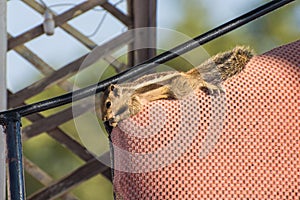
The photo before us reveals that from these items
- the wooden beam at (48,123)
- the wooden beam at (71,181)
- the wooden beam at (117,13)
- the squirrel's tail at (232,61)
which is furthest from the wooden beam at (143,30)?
the squirrel's tail at (232,61)

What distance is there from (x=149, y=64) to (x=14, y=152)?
24 centimetres

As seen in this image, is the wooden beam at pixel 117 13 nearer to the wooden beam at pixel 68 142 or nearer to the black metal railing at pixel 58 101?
the wooden beam at pixel 68 142

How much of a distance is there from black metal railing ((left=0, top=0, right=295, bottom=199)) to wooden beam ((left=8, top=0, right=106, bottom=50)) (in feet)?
5.56

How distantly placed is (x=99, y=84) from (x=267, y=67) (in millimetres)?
293

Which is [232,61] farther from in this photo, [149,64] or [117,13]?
[117,13]

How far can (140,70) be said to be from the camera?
109 cm

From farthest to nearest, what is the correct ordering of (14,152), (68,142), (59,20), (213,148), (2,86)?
1. (68,142)
2. (59,20)
3. (2,86)
4. (213,148)
5. (14,152)

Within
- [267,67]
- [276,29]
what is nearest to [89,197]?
[276,29]

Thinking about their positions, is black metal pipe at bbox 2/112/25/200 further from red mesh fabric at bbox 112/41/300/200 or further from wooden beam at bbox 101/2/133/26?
wooden beam at bbox 101/2/133/26

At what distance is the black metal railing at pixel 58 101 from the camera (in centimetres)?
102

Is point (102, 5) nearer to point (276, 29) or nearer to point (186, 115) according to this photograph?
point (276, 29)

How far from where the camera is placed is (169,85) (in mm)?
1153

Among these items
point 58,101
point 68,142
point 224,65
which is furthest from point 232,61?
point 68,142

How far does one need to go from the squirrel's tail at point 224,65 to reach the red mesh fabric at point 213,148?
0.9 inches
